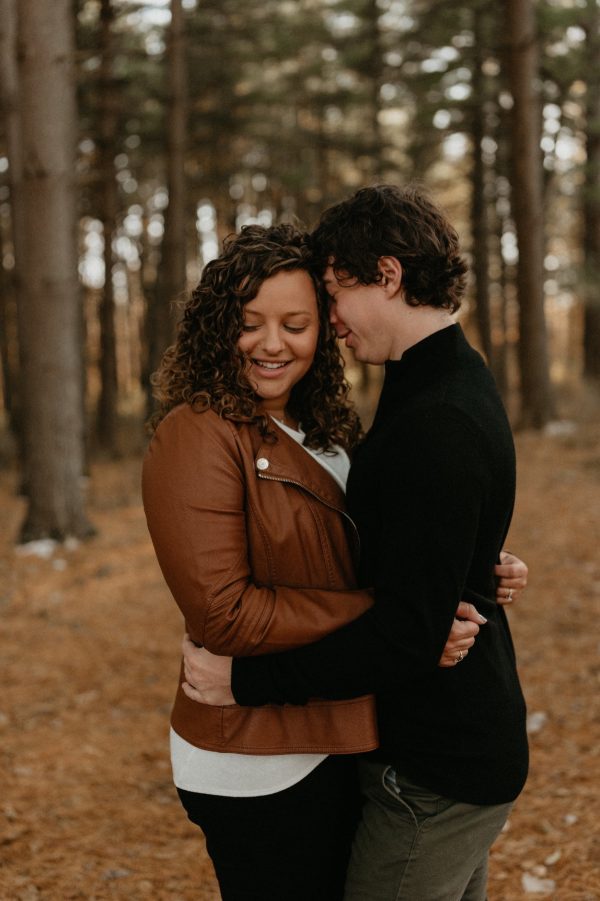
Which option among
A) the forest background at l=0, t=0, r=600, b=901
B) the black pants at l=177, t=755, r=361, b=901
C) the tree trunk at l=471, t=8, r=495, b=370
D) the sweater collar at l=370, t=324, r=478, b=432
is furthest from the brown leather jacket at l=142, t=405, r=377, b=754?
the tree trunk at l=471, t=8, r=495, b=370

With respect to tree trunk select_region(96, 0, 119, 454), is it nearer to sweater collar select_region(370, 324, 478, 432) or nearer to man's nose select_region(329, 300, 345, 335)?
man's nose select_region(329, 300, 345, 335)

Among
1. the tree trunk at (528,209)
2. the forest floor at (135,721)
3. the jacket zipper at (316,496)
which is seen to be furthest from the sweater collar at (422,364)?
the tree trunk at (528,209)

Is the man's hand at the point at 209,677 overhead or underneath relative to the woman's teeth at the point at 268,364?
underneath

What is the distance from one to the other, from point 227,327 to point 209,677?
0.93 meters

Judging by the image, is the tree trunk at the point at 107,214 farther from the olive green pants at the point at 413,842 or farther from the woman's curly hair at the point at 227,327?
the olive green pants at the point at 413,842

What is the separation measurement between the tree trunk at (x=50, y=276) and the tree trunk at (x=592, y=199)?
903 centimetres

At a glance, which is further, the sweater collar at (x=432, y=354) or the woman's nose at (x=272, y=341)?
the woman's nose at (x=272, y=341)

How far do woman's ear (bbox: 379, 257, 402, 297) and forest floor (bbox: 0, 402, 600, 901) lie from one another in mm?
2932

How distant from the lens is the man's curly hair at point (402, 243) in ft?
6.49

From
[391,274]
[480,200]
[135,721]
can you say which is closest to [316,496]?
[391,274]

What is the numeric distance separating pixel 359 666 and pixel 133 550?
742 cm

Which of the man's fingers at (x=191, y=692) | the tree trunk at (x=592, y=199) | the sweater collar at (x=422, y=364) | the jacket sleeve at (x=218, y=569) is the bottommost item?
the man's fingers at (x=191, y=692)

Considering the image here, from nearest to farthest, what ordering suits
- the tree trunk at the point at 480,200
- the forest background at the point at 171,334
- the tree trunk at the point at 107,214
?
1. the forest background at the point at 171,334
2. the tree trunk at the point at 107,214
3. the tree trunk at the point at 480,200

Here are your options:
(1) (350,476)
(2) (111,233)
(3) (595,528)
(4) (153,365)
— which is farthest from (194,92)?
(1) (350,476)
